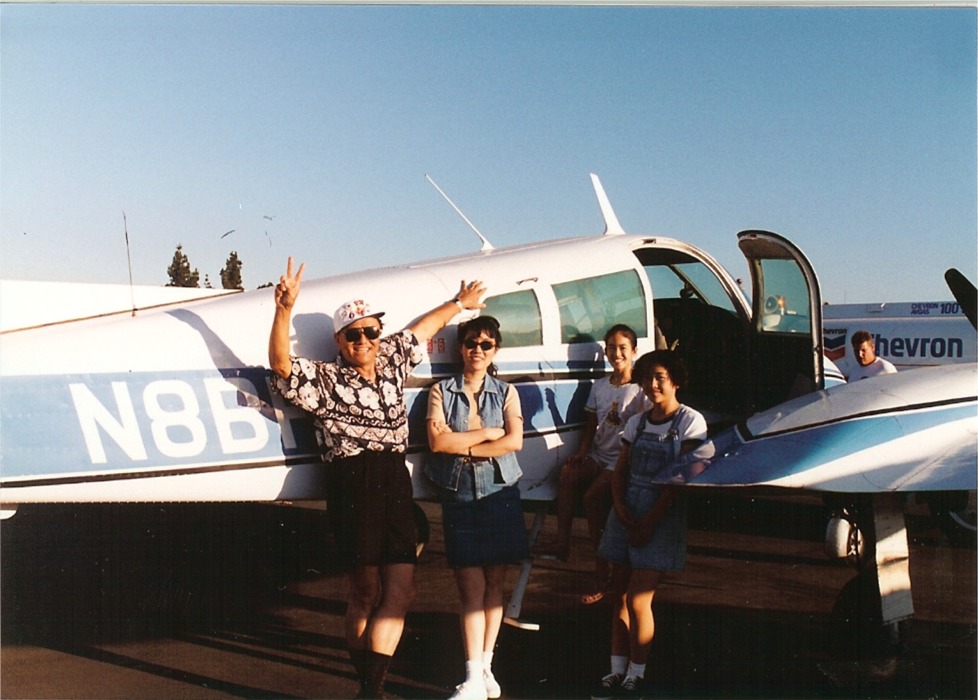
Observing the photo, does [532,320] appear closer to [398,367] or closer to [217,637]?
[398,367]

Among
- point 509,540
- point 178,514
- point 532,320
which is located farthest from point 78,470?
point 178,514

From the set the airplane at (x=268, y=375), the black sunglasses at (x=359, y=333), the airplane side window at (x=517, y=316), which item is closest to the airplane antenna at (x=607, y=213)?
the airplane at (x=268, y=375)

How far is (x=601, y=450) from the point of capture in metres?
5.67

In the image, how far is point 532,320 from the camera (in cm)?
585

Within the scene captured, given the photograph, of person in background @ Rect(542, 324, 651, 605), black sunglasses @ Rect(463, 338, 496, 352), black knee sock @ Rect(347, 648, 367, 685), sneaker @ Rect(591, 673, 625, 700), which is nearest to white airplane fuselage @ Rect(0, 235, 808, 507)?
person in background @ Rect(542, 324, 651, 605)

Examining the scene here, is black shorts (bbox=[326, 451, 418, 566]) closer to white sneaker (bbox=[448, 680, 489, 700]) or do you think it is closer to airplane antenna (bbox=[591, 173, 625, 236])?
white sneaker (bbox=[448, 680, 489, 700])

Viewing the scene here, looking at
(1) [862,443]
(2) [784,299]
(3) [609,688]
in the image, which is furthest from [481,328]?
(2) [784,299]

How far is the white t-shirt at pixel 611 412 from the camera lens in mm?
5547

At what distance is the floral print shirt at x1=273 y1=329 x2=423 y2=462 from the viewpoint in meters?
4.76

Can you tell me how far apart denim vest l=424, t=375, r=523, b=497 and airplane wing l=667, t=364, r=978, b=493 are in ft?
2.97

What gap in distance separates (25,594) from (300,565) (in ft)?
7.50

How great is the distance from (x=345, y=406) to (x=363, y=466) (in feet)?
1.05

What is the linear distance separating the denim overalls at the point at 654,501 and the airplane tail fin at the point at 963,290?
350 cm

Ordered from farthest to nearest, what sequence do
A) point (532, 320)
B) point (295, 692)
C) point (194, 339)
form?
point (532, 320) → point (295, 692) → point (194, 339)
